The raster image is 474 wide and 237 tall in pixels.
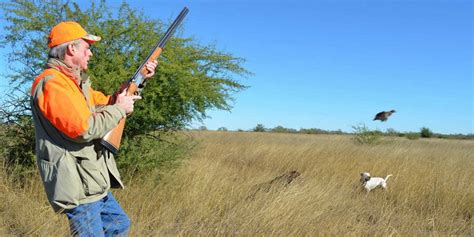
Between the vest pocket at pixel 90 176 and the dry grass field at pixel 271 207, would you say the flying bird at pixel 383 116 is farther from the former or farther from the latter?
the vest pocket at pixel 90 176

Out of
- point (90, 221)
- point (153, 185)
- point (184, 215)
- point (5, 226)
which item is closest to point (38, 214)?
point (5, 226)

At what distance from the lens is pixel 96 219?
8.95 ft

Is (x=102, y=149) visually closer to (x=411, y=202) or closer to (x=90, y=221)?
(x=90, y=221)

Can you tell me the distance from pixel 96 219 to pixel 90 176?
275 millimetres

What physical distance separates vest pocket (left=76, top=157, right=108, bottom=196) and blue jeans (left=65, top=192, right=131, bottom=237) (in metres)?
0.09

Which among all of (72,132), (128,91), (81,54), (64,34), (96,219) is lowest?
(96,219)

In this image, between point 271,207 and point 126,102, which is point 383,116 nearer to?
point 271,207

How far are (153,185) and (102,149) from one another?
411 centimetres

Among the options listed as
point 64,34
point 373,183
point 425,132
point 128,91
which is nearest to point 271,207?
point 128,91

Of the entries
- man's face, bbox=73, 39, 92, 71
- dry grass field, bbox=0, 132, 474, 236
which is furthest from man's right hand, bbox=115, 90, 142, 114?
dry grass field, bbox=0, 132, 474, 236

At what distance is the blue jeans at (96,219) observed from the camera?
267 cm

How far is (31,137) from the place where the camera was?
6898 mm

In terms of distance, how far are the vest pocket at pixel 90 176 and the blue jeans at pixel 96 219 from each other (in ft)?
0.30

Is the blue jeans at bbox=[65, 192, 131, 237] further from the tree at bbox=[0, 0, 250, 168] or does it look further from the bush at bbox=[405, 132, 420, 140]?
the bush at bbox=[405, 132, 420, 140]
